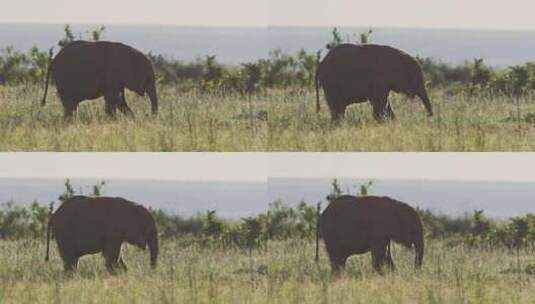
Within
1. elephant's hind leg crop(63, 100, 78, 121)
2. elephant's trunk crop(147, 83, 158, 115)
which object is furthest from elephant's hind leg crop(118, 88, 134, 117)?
elephant's hind leg crop(63, 100, 78, 121)

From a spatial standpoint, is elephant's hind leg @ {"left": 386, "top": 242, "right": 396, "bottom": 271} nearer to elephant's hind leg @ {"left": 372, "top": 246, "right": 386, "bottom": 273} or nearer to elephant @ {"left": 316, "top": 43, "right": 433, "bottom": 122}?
elephant's hind leg @ {"left": 372, "top": 246, "right": 386, "bottom": 273}

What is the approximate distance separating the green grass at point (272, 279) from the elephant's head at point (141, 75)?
3.36ft

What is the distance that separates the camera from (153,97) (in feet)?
22.9

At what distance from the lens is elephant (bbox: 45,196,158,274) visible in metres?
6.91

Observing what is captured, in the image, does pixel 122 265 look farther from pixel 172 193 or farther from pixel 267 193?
pixel 267 193

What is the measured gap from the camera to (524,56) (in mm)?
6773

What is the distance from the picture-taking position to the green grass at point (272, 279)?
21.8 feet

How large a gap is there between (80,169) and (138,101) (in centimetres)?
60

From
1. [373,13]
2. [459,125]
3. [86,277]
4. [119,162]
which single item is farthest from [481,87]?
[86,277]

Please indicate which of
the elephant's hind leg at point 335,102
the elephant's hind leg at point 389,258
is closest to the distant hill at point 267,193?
the elephant's hind leg at point 389,258

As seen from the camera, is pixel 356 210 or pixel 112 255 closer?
pixel 356 210

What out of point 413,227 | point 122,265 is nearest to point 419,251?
point 413,227

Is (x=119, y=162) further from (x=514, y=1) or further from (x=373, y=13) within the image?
(x=514, y=1)

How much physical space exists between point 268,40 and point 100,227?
1.64 meters
